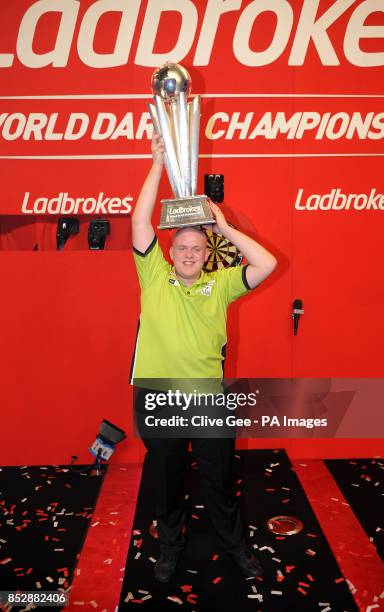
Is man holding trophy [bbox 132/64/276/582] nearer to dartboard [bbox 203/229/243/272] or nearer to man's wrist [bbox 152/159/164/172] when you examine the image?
man's wrist [bbox 152/159/164/172]

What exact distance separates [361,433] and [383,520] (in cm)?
78

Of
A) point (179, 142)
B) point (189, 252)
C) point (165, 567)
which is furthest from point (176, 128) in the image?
point (165, 567)

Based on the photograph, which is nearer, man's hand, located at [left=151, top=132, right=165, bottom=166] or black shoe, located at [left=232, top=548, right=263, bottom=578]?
man's hand, located at [left=151, top=132, right=165, bottom=166]

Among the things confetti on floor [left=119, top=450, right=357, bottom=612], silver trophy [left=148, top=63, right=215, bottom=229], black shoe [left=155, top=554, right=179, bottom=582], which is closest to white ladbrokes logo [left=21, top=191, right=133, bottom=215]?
silver trophy [left=148, top=63, right=215, bottom=229]

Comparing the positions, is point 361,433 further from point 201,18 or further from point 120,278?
point 201,18

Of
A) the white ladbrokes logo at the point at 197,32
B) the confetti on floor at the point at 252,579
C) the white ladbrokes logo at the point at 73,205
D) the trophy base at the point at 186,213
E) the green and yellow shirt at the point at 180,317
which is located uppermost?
the white ladbrokes logo at the point at 197,32

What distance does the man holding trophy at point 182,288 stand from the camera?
2268 mm

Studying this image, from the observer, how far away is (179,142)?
2.34m

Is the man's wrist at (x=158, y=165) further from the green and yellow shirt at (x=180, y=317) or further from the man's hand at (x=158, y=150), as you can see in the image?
the green and yellow shirt at (x=180, y=317)

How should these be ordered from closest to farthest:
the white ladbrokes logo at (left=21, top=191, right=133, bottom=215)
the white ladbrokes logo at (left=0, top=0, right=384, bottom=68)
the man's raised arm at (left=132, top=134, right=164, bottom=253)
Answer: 1. the man's raised arm at (left=132, top=134, right=164, bottom=253)
2. the white ladbrokes logo at (left=0, top=0, right=384, bottom=68)
3. the white ladbrokes logo at (left=21, top=191, right=133, bottom=215)

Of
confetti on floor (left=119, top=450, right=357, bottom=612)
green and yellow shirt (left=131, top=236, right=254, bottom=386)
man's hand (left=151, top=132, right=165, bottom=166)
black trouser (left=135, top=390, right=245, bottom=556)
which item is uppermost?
man's hand (left=151, top=132, right=165, bottom=166)

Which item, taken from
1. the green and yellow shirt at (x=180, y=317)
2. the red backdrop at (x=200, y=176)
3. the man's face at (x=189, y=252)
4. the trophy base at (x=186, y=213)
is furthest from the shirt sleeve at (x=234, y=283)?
the red backdrop at (x=200, y=176)

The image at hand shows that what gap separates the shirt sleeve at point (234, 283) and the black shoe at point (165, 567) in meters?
1.18

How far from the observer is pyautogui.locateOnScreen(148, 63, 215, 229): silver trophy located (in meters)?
2.28
